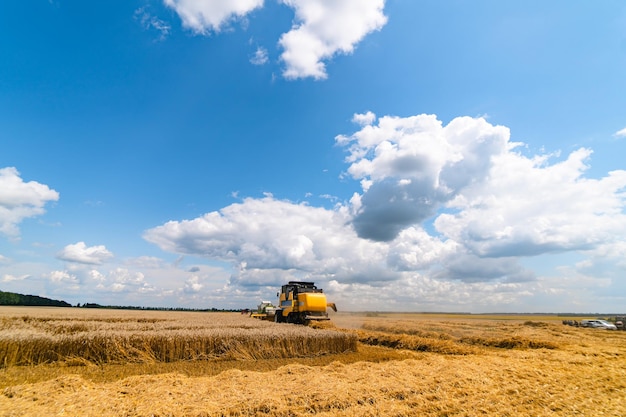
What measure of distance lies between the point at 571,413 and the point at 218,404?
19.9ft

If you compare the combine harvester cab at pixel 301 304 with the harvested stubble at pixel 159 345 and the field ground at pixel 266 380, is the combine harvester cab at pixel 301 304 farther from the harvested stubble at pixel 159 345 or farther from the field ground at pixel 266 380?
the field ground at pixel 266 380

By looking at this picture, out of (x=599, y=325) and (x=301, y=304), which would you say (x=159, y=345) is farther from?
(x=599, y=325)

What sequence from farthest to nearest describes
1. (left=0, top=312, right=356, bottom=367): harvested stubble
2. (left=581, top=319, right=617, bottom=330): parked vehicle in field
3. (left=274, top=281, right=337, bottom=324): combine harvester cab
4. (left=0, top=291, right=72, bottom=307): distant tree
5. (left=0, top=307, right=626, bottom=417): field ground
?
(left=0, top=291, right=72, bottom=307): distant tree → (left=581, top=319, right=617, bottom=330): parked vehicle in field → (left=274, top=281, right=337, bottom=324): combine harvester cab → (left=0, top=312, right=356, bottom=367): harvested stubble → (left=0, top=307, right=626, bottom=417): field ground

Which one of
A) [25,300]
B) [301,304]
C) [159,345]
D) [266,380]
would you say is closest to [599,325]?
[301,304]

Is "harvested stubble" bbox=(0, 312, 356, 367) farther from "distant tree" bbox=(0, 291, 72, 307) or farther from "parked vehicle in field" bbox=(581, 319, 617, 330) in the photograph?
"distant tree" bbox=(0, 291, 72, 307)

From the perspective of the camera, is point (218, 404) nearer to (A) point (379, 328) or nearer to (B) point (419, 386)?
(B) point (419, 386)

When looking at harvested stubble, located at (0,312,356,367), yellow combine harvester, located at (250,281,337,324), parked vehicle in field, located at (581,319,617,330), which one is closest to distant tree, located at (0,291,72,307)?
yellow combine harvester, located at (250,281,337,324)

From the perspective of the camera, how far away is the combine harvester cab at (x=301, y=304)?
21.9 m

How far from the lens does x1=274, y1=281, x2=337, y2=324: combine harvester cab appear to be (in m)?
21.9

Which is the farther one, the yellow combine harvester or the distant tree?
the distant tree

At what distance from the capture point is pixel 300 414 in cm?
545

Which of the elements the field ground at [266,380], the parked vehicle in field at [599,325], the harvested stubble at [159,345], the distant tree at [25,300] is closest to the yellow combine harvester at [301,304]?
the harvested stubble at [159,345]

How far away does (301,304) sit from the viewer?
22.4 metres

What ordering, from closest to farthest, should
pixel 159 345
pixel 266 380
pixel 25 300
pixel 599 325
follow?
1. pixel 266 380
2. pixel 159 345
3. pixel 599 325
4. pixel 25 300
